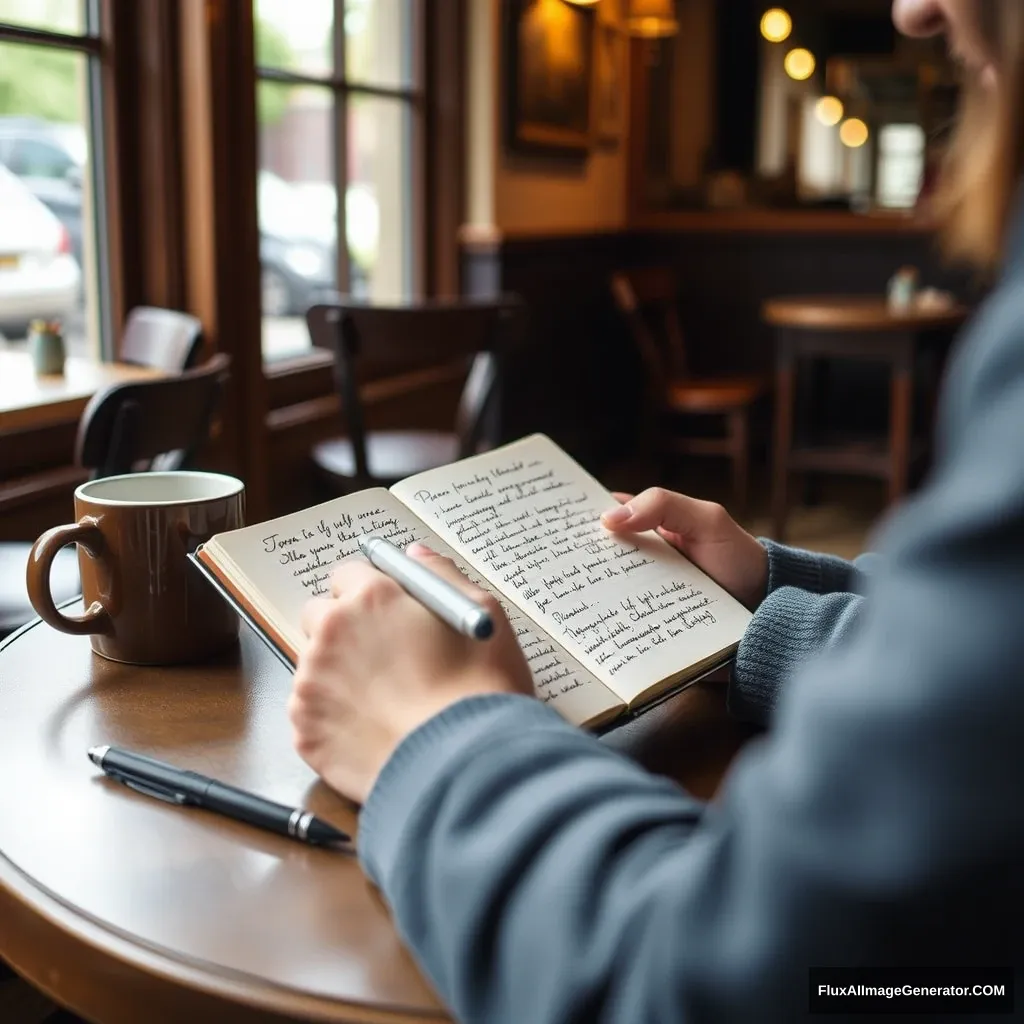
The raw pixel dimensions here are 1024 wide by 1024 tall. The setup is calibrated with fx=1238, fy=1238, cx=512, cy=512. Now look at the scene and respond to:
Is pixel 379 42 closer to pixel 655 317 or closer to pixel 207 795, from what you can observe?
pixel 655 317

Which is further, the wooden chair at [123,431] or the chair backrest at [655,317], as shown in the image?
the chair backrest at [655,317]

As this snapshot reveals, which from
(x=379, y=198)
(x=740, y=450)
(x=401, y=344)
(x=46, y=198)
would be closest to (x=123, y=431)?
(x=401, y=344)

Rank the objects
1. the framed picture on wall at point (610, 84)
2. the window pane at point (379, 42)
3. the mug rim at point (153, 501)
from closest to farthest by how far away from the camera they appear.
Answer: the mug rim at point (153, 501) < the window pane at point (379, 42) < the framed picture on wall at point (610, 84)

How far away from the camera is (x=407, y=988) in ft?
1.70

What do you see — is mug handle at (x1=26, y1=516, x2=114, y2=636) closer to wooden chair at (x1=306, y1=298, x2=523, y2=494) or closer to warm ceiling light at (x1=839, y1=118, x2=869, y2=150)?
wooden chair at (x1=306, y1=298, x2=523, y2=494)

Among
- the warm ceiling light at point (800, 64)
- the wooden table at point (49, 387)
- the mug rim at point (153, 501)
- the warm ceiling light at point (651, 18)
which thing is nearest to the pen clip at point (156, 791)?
the mug rim at point (153, 501)

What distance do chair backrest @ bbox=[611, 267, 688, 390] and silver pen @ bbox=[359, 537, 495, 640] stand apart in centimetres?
407

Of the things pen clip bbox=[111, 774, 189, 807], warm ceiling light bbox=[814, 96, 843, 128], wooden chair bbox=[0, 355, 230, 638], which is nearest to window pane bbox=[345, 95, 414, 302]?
wooden chair bbox=[0, 355, 230, 638]

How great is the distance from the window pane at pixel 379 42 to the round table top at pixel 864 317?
1488 millimetres

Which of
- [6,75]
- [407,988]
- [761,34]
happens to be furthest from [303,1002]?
[761,34]

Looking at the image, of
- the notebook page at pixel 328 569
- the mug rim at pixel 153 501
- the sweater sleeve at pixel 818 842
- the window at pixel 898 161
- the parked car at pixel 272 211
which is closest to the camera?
the sweater sleeve at pixel 818 842

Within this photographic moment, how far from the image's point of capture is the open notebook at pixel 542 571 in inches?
29.0

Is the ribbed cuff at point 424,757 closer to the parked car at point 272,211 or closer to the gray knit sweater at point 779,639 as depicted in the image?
the gray knit sweater at point 779,639

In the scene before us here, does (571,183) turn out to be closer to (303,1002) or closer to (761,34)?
(761,34)
